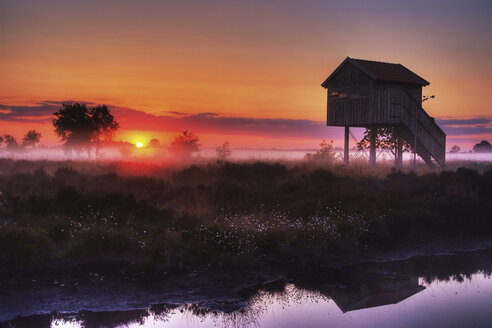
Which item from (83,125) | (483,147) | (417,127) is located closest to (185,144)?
(83,125)

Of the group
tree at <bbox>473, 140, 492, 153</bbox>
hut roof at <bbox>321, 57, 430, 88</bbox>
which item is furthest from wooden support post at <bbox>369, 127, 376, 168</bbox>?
tree at <bbox>473, 140, 492, 153</bbox>

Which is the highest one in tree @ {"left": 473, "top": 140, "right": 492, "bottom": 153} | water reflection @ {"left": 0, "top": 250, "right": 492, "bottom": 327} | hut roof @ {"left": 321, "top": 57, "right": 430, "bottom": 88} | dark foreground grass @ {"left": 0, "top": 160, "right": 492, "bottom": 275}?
hut roof @ {"left": 321, "top": 57, "right": 430, "bottom": 88}

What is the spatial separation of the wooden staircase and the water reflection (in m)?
20.9

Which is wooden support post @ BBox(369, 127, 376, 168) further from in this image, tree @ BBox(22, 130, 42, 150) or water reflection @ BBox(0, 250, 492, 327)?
tree @ BBox(22, 130, 42, 150)

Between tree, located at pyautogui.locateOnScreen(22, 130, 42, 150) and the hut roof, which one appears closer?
the hut roof

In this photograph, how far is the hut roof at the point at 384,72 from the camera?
30775 mm

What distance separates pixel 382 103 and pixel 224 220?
2130 cm

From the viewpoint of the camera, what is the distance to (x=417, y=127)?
31.5 metres

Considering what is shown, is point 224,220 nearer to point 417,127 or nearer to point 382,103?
point 382,103

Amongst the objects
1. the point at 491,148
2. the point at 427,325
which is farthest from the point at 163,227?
the point at 491,148

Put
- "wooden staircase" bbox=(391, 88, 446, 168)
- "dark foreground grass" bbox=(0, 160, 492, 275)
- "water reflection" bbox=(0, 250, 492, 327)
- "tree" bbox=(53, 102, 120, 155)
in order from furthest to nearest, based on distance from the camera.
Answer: "tree" bbox=(53, 102, 120, 155) → "wooden staircase" bbox=(391, 88, 446, 168) → "dark foreground grass" bbox=(0, 160, 492, 275) → "water reflection" bbox=(0, 250, 492, 327)

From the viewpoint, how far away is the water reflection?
316 inches

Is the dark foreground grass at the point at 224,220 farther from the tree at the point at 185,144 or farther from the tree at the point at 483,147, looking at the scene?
the tree at the point at 483,147

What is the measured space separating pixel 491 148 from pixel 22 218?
114297mm
